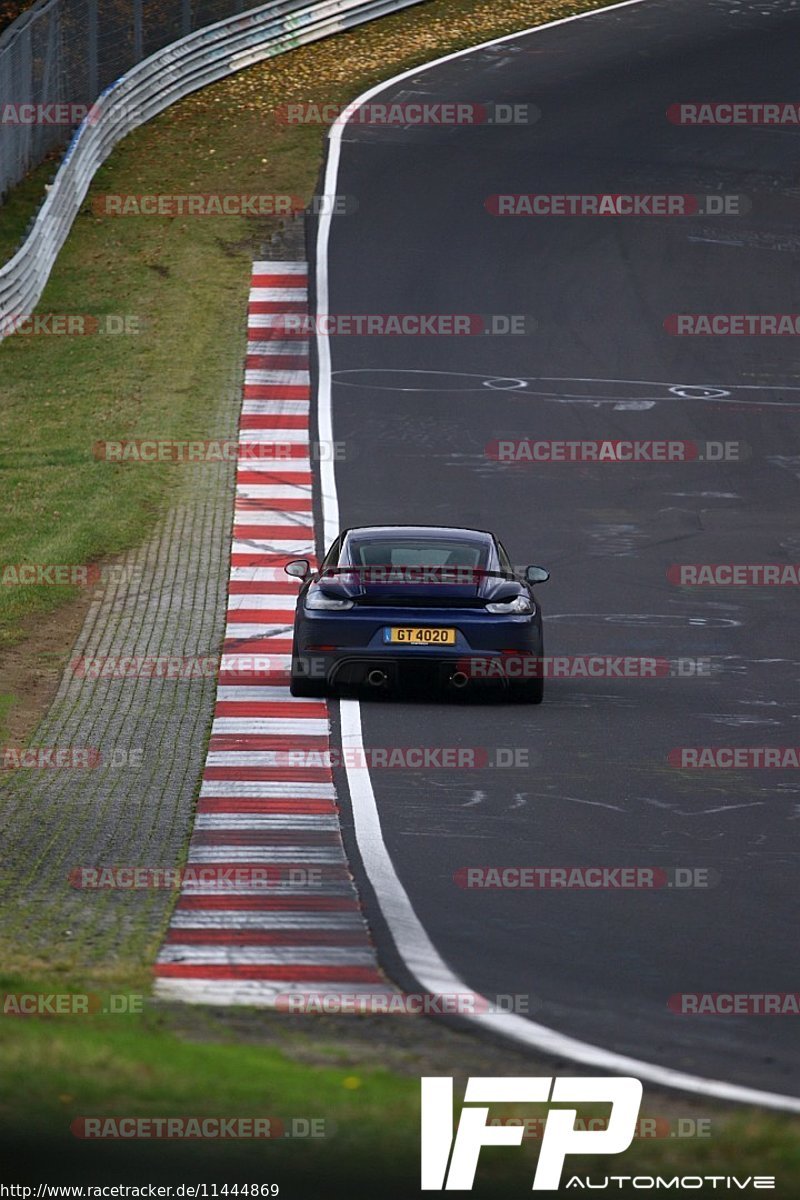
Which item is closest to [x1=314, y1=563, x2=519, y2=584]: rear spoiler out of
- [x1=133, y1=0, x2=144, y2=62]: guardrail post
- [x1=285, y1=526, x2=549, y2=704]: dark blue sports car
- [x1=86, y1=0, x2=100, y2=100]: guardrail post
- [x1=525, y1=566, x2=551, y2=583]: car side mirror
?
[x1=285, y1=526, x2=549, y2=704]: dark blue sports car

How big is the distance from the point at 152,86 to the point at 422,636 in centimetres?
2766

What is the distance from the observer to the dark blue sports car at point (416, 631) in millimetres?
14695

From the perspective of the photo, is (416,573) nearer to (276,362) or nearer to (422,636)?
(422,636)

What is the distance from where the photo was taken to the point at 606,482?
24.0m

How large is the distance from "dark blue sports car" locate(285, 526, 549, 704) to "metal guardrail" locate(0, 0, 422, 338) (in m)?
16.2

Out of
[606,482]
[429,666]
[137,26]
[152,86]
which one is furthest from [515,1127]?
[152,86]

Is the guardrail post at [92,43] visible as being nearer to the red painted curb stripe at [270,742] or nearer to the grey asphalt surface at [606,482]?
the grey asphalt surface at [606,482]

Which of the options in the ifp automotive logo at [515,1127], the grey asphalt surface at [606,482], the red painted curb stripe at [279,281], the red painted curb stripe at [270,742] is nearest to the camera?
the ifp automotive logo at [515,1127]

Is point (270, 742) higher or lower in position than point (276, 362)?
lower

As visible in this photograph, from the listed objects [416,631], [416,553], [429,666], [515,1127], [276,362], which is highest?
[276,362]

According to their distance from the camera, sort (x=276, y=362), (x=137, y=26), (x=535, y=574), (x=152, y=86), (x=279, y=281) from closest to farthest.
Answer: (x=535, y=574) < (x=276, y=362) < (x=279, y=281) < (x=137, y=26) < (x=152, y=86)

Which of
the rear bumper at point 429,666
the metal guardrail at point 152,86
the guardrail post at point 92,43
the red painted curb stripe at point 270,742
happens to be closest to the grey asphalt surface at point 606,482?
the rear bumper at point 429,666

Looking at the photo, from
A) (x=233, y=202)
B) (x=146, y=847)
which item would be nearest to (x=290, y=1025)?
(x=146, y=847)

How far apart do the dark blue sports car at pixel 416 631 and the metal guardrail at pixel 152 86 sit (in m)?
16.2
